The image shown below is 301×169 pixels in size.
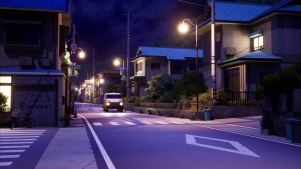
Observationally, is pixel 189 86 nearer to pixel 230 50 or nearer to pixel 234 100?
pixel 230 50

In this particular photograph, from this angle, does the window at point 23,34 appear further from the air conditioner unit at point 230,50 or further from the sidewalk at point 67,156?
the air conditioner unit at point 230,50

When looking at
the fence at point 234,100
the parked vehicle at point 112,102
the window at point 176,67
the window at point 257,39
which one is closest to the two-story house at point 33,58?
the fence at point 234,100

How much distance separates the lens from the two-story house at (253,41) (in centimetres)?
3138

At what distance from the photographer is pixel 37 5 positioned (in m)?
21.3

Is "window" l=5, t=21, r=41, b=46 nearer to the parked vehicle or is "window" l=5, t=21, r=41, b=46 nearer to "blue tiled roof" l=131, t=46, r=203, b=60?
the parked vehicle

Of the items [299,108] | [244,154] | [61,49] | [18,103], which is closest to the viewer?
[244,154]

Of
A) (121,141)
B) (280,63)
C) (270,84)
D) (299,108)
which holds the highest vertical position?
(280,63)

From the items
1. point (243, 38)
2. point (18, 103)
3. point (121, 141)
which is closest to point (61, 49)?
point (18, 103)

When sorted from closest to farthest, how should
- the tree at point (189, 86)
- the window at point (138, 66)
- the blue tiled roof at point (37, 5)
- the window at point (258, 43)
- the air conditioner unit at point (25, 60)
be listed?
1. the blue tiled roof at point (37, 5)
2. the air conditioner unit at point (25, 60)
3. the window at point (258, 43)
4. the tree at point (189, 86)
5. the window at point (138, 66)

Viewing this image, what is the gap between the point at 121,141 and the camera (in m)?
13.6

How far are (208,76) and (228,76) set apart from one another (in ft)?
15.9

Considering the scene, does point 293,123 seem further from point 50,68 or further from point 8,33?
point 8,33

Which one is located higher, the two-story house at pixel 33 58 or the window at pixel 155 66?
the window at pixel 155 66

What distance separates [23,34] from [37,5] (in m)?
2.24
